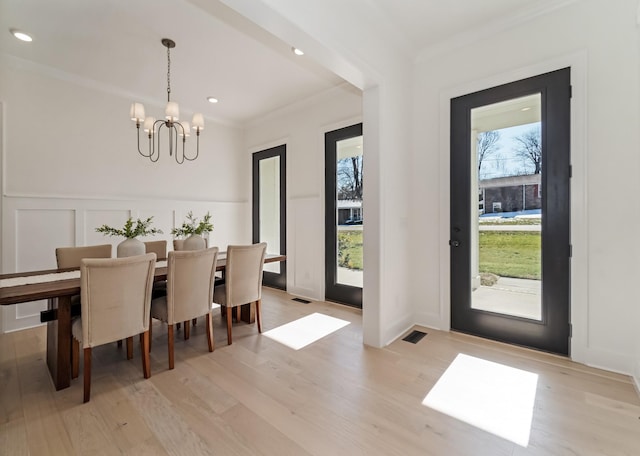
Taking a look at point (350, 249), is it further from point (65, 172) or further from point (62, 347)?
point (65, 172)

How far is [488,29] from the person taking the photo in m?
2.69

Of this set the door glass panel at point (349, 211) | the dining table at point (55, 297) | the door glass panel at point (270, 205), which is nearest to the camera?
the dining table at point (55, 297)

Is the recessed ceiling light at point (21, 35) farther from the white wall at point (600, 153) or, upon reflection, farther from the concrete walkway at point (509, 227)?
the concrete walkway at point (509, 227)

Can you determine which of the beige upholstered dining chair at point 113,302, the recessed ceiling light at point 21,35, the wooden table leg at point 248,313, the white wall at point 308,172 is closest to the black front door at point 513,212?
the white wall at point 308,172

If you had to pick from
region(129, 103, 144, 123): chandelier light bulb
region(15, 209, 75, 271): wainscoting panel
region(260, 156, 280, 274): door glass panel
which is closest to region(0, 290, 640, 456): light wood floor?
region(15, 209, 75, 271): wainscoting panel

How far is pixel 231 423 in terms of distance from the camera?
1716mm

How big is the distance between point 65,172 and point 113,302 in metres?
2.51

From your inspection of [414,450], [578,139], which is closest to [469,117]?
[578,139]

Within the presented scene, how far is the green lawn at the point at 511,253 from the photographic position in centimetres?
259

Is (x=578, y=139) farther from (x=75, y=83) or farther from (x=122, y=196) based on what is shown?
(x=75, y=83)

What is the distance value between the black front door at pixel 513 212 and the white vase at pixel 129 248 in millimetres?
3094

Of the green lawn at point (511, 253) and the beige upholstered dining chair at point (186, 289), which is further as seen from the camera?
the green lawn at point (511, 253)

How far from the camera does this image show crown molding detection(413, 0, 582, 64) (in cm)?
241

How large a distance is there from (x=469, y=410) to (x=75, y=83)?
5.23 metres
